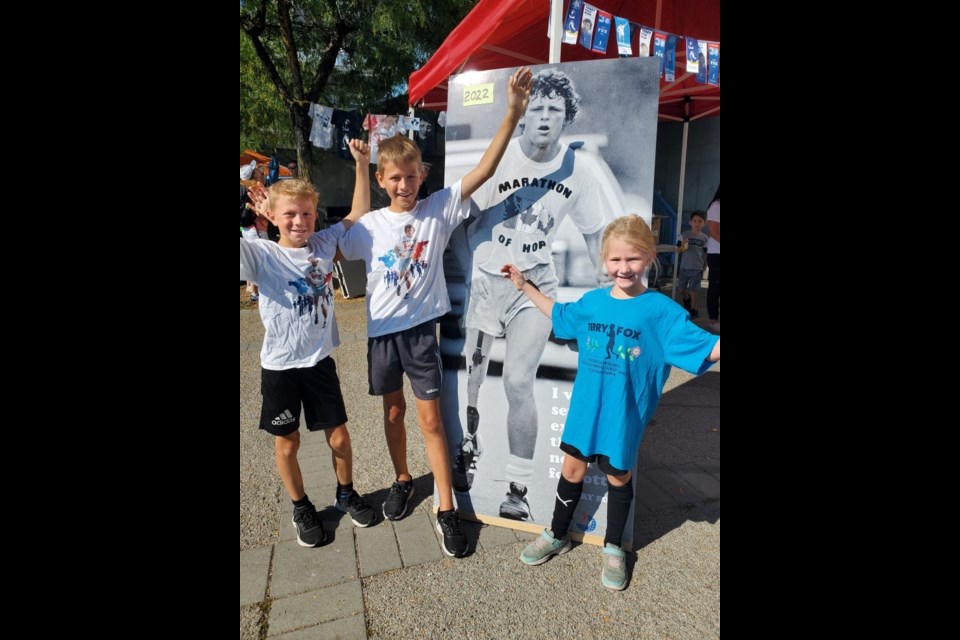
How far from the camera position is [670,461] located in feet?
11.2

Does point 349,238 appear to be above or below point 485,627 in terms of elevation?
above

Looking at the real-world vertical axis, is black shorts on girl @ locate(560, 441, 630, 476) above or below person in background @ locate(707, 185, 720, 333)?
below

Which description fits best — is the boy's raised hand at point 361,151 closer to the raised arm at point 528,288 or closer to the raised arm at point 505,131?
Answer: the raised arm at point 505,131

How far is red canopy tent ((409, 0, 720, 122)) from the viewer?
4695 mm

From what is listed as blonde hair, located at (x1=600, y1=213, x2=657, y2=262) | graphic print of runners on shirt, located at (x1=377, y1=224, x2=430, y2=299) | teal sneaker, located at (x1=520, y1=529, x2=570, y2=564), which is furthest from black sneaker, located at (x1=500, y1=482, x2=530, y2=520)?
blonde hair, located at (x1=600, y1=213, x2=657, y2=262)

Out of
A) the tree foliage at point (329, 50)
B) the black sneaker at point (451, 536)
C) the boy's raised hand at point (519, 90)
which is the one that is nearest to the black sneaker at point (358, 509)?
the black sneaker at point (451, 536)

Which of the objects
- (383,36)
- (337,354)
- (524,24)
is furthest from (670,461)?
(383,36)

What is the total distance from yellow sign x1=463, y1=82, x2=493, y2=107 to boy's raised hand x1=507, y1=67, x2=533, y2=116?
8.1 inches

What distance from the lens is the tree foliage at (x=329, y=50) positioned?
8.93 m

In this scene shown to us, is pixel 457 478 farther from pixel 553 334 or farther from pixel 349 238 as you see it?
pixel 349 238

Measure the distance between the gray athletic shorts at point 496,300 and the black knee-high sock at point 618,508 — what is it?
36.5 inches

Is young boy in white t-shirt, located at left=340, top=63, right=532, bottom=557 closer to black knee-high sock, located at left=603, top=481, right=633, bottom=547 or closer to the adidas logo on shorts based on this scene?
the adidas logo on shorts

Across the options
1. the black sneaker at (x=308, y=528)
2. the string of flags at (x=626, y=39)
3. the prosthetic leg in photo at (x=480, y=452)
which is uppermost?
the string of flags at (x=626, y=39)
